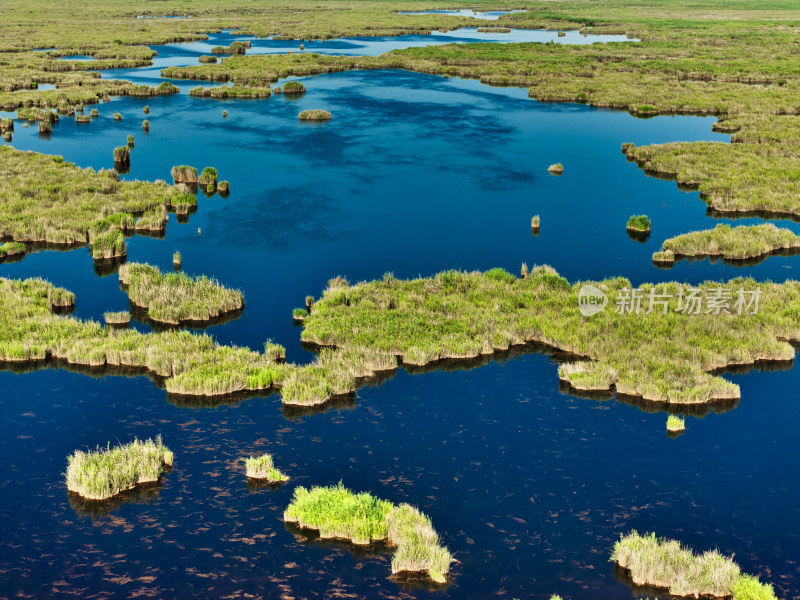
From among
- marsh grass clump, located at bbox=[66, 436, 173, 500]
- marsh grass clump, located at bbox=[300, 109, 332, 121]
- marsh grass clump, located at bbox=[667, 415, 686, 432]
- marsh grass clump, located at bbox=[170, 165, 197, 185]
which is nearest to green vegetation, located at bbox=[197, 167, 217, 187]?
marsh grass clump, located at bbox=[170, 165, 197, 185]

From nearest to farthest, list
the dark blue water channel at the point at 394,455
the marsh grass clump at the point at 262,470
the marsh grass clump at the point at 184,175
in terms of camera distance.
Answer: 1. the dark blue water channel at the point at 394,455
2. the marsh grass clump at the point at 262,470
3. the marsh grass clump at the point at 184,175

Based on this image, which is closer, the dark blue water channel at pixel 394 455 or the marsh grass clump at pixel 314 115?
the dark blue water channel at pixel 394 455

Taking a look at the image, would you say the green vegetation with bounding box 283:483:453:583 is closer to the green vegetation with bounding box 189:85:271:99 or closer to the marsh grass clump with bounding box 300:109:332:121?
the marsh grass clump with bounding box 300:109:332:121

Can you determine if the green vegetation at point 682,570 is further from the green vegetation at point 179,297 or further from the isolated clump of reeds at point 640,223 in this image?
the isolated clump of reeds at point 640,223

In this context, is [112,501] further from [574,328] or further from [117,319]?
[574,328]

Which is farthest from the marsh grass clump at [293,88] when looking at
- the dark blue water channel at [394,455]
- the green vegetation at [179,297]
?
the green vegetation at [179,297]

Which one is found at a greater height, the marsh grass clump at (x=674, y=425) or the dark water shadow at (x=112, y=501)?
the marsh grass clump at (x=674, y=425)
